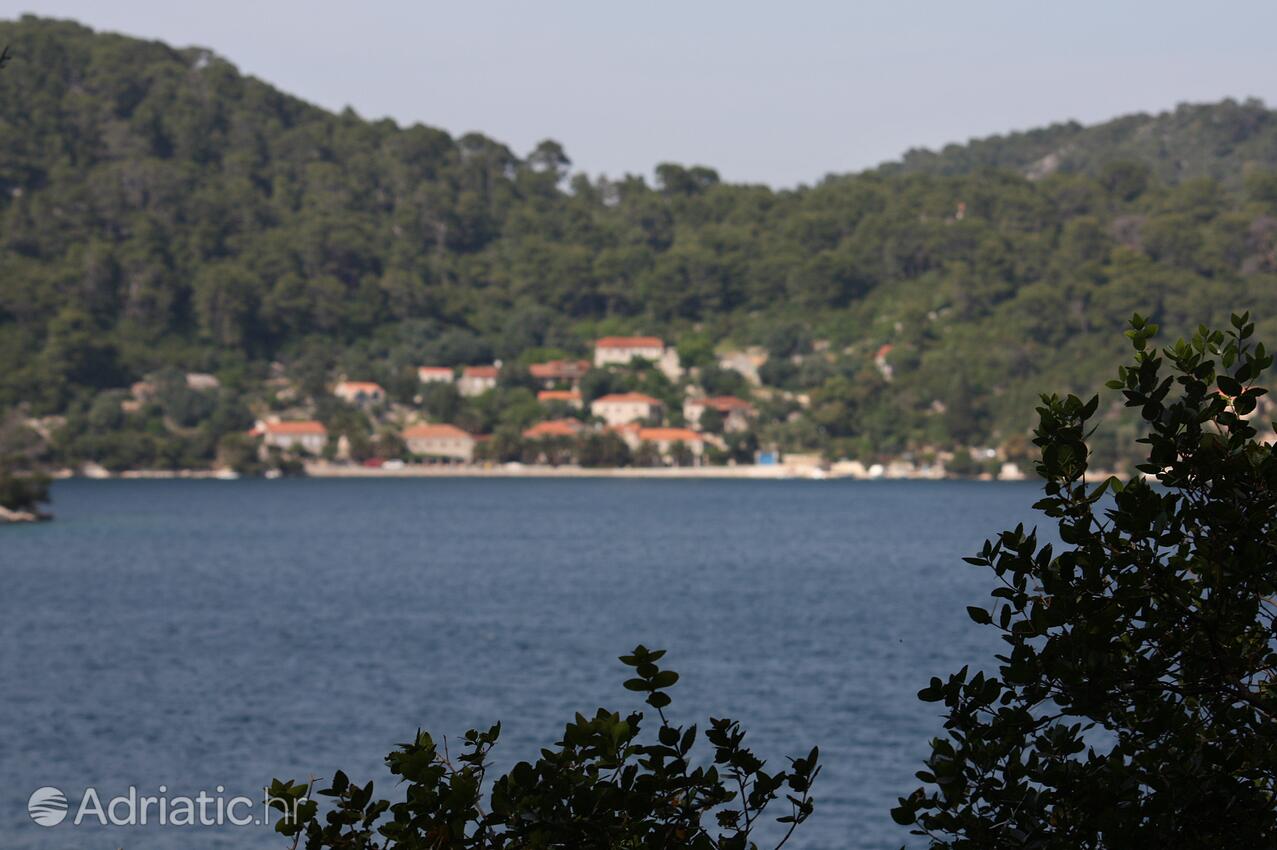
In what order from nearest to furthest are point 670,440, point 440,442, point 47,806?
point 47,806
point 670,440
point 440,442

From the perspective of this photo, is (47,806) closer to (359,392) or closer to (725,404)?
(725,404)

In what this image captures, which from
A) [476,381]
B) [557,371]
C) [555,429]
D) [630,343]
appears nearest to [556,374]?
[557,371]

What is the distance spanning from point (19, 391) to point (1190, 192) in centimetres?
9251

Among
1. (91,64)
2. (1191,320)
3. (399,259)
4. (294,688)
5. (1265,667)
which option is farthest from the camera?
(91,64)

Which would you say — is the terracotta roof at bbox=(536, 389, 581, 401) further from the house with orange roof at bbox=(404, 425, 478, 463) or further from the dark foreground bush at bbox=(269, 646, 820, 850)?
the dark foreground bush at bbox=(269, 646, 820, 850)

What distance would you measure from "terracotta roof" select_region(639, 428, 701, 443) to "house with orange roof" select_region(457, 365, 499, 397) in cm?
1489

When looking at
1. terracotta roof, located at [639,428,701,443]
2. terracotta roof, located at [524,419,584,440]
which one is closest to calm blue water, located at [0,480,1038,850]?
terracotta roof, located at [639,428,701,443]

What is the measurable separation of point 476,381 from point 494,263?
103 feet

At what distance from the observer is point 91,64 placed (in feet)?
534

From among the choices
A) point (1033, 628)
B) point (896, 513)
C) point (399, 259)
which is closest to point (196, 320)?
point (399, 259)

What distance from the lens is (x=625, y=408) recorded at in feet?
409

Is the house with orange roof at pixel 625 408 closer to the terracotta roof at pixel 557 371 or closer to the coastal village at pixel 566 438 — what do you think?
the coastal village at pixel 566 438

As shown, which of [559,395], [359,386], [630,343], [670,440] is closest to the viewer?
[670,440]

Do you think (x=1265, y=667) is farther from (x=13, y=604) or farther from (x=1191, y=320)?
(x=1191, y=320)
